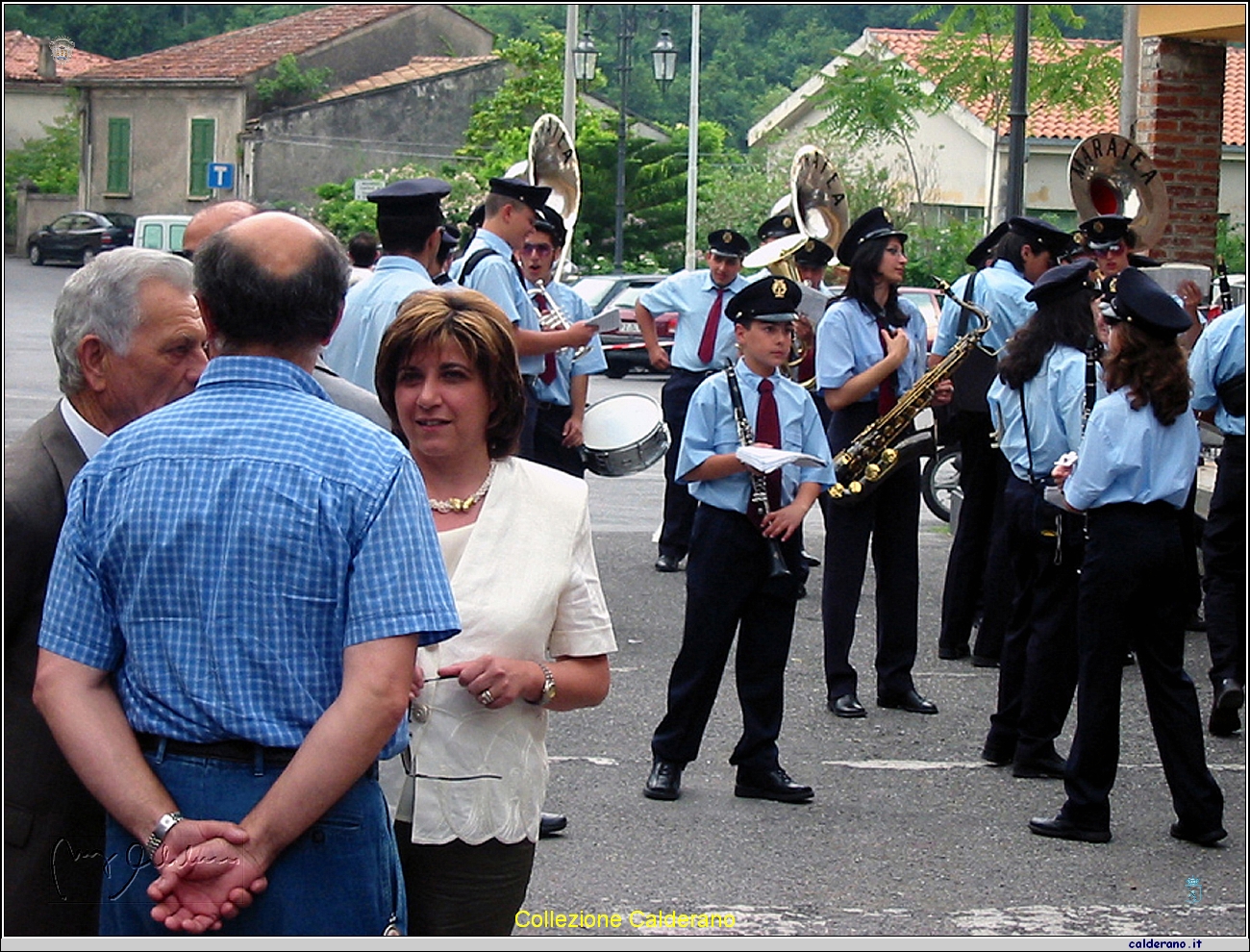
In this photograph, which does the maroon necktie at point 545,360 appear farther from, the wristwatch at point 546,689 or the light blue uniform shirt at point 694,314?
the wristwatch at point 546,689

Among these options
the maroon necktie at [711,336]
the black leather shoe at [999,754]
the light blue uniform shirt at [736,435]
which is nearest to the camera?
the light blue uniform shirt at [736,435]

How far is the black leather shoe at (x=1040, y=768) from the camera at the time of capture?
6527 millimetres

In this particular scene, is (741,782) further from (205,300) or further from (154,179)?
(154,179)

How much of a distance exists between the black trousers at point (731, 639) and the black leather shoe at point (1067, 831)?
3.16 feet

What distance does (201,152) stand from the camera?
44.4 metres

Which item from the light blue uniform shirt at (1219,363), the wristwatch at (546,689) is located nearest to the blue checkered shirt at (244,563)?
the wristwatch at (546,689)

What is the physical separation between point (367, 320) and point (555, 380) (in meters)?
2.80

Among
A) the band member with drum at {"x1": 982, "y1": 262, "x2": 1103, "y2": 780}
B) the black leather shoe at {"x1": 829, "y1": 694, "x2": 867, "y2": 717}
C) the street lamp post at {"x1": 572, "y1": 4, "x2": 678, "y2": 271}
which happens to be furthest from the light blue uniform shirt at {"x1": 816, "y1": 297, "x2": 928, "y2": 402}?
the street lamp post at {"x1": 572, "y1": 4, "x2": 678, "y2": 271}

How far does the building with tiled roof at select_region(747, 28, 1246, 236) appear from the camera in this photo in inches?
1029

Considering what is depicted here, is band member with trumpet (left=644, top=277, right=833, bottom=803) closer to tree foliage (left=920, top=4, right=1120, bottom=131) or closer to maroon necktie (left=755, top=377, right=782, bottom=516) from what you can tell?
maroon necktie (left=755, top=377, right=782, bottom=516)

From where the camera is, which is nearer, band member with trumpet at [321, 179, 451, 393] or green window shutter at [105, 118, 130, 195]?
band member with trumpet at [321, 179, 451, 393]

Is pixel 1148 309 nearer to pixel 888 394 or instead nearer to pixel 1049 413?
pixel 1049 413

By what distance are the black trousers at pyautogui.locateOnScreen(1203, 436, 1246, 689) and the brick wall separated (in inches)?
188

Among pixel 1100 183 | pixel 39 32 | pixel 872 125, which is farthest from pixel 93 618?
pixel 39 32
